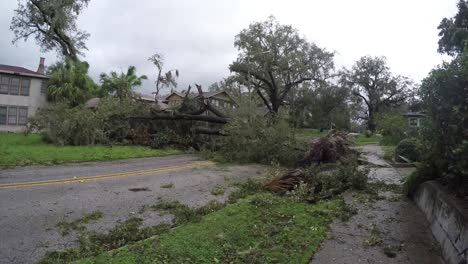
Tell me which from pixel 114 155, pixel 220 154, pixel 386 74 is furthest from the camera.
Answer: pixel 386 74

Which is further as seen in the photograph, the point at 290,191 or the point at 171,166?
the point at 171,166

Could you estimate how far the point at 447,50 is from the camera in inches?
1236

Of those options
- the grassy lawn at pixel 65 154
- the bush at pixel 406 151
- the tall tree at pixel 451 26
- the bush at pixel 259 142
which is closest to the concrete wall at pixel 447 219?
the bush at pixel 259 142

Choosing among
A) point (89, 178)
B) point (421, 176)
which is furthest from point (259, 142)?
point (421, 176)

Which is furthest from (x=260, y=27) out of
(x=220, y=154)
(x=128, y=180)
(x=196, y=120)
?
(x=128, y=180)

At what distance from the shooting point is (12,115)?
32.5 m

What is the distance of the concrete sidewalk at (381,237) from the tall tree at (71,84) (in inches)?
1158

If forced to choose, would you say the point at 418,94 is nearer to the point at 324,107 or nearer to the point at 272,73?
the point at 272,73

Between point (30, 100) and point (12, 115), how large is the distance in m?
1.93

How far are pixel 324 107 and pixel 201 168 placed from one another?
138 feet

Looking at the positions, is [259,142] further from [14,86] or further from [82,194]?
[14,86]

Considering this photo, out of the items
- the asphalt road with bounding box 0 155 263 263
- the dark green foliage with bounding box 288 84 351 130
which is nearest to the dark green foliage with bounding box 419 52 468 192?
the asphalt road with bounding box 0 155 263 263

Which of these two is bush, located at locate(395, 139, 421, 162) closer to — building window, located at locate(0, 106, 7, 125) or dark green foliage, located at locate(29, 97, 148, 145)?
dark green foliage, located at locate(29, 97, 148, 145)

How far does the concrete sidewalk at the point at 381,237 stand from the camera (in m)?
4.82
